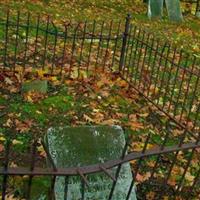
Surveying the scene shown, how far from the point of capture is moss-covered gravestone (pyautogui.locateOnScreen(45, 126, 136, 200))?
12.0ft

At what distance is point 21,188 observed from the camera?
4008 mm


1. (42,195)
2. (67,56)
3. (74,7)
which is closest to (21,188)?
(42,195)

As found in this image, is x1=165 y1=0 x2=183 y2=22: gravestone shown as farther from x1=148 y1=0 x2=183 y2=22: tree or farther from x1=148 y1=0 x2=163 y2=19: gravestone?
x1=148 y1=0 x2=163 y2=19: gravestone

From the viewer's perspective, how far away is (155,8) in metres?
13.3

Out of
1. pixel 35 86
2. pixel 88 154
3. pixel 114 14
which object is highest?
pixel 88 154

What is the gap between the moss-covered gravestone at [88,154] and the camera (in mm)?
3645

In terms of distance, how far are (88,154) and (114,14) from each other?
9.62 metres

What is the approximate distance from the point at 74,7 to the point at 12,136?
8.39 metres

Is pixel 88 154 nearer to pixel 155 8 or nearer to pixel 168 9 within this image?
pixel 155 8

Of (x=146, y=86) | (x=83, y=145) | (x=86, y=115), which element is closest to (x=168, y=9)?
(x=146, y=86)

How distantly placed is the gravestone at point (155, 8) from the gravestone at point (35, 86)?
770 cm

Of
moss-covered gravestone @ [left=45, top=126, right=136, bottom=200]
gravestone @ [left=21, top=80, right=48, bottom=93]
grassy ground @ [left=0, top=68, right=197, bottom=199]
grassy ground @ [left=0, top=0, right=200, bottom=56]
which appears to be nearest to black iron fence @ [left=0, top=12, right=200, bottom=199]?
grassy ground @ [left=0, top=68, right=197, bottom=199]

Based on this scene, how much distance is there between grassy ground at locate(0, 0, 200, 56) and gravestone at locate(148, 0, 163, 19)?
0.23 meters

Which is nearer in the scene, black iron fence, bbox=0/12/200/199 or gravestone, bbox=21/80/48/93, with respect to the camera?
black iron fence, bbox=0/12/200/199
